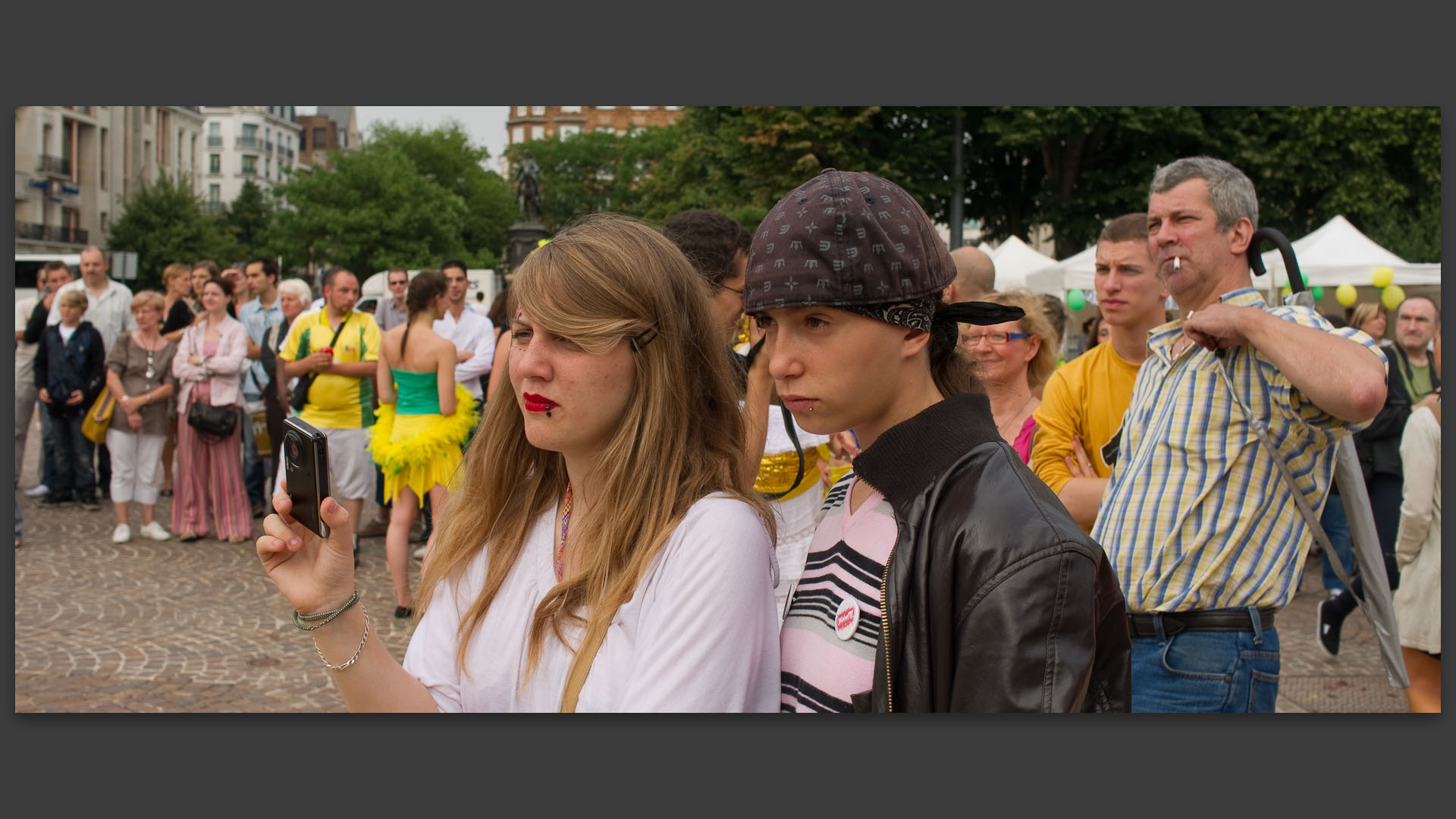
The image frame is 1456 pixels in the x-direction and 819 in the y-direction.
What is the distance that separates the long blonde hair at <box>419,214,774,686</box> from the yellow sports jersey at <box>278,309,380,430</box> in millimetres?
6501

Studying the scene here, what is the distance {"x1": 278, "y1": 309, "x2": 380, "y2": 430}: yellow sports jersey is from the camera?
318 inches

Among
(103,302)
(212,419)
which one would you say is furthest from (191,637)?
(103,302)

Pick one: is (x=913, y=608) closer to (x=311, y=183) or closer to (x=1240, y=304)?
(x=1240, y=304)

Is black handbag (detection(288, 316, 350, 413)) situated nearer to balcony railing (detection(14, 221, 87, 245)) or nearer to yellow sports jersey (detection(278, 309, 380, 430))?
yellow sports jersey (detection(278, 309, 380, 430))

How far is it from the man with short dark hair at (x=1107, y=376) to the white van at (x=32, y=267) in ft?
36.0

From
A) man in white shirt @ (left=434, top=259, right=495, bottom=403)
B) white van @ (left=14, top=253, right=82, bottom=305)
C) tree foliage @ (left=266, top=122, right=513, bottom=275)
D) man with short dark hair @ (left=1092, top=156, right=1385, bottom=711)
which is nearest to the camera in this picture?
man with short dark hair @ (left=1092, top=156, right=1385, bottom=711)

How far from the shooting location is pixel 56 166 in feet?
20.0

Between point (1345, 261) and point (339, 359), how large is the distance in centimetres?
996

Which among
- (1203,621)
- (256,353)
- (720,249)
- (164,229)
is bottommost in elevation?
(1203,621)

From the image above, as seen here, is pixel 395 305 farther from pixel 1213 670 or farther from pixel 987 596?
pixel 987 596

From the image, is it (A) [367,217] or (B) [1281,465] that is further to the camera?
(A) [367,217]

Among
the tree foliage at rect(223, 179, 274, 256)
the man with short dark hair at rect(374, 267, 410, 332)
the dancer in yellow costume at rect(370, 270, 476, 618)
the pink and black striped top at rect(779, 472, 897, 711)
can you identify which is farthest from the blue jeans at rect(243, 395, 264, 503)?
the tree foliage at rect(223, 179, 274, 256)

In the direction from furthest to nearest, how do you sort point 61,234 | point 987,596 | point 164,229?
point 164,229
point 61,234
point 987,596

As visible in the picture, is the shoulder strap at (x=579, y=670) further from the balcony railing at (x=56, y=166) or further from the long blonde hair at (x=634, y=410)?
the balcony railing at (x=56, y=166)
